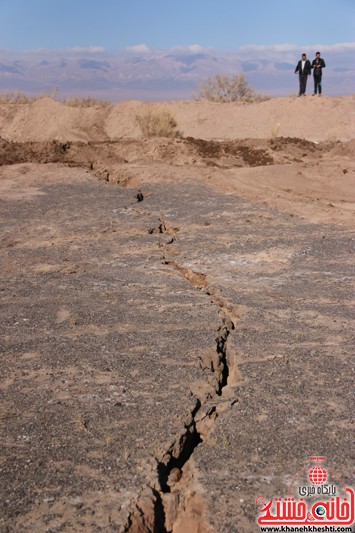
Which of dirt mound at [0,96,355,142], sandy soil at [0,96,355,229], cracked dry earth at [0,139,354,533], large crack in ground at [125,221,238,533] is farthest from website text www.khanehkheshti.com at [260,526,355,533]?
dirt mound at [0,96,355,142]

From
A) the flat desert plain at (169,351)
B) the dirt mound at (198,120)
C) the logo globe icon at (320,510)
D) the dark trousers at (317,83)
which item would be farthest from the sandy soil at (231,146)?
the logo globe icon at (320,510)

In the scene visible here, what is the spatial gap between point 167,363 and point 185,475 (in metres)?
1.18

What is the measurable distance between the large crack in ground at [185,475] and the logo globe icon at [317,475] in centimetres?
57

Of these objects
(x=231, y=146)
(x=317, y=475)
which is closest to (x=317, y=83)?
(x=231, y=146)

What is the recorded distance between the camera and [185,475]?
3.21m

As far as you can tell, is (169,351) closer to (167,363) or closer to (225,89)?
(167,363)

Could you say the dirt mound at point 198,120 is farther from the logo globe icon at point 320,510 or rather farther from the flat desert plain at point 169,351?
the logo globe icon at point 320,510

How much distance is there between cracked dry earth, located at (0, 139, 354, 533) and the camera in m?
3.05

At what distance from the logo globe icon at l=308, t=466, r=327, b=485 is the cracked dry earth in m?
0.09

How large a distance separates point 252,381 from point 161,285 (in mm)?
2063

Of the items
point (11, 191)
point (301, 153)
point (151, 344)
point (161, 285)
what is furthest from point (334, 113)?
point (151, 344)

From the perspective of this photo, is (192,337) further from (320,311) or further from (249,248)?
(249,248)

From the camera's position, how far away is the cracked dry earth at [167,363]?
305 centimetres

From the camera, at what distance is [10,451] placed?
3330mm
